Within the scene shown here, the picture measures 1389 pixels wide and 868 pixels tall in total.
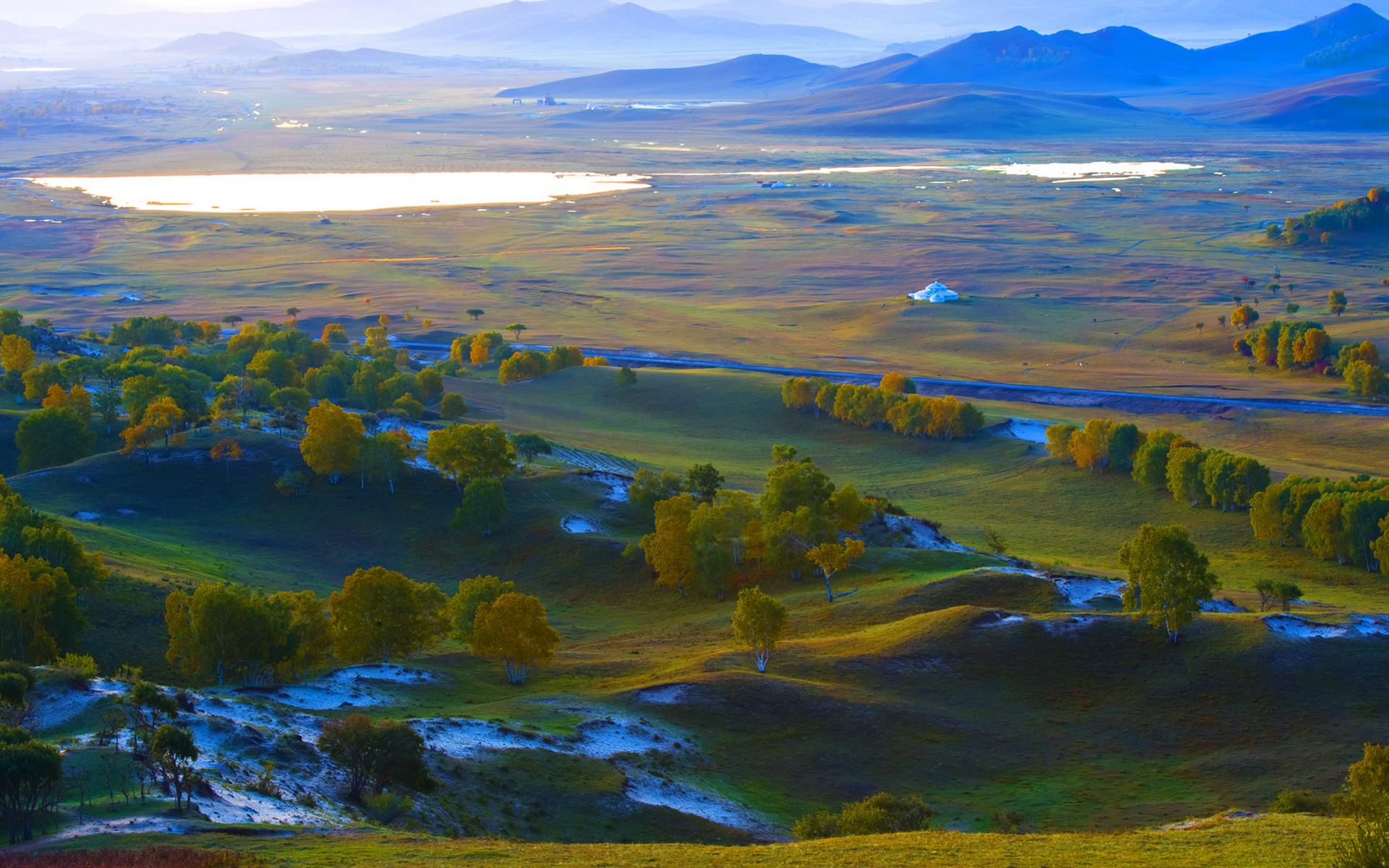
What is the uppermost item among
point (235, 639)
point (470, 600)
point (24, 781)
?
point (24, 781)

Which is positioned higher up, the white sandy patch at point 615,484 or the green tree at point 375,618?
the green tree at point 375,618

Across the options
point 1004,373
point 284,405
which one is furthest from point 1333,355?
point 284,405

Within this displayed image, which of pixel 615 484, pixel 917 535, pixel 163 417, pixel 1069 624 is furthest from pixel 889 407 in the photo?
pixel 163 417

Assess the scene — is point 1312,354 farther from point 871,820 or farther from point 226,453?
point 871,820

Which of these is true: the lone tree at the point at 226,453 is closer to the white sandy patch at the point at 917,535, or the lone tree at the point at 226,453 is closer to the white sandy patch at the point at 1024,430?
the white sandy patch at the point at 917,535

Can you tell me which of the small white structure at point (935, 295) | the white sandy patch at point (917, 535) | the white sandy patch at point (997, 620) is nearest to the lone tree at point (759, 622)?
the white sandy patch at point (997, 620)

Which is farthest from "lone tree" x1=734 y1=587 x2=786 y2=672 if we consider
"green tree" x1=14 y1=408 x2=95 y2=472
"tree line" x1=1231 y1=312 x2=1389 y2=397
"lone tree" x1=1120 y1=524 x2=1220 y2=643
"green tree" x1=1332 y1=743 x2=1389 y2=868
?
"tree line" x1=1231 y1=312 x2=1389 y2=397

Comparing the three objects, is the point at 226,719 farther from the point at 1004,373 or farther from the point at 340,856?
the point at 1004,373
